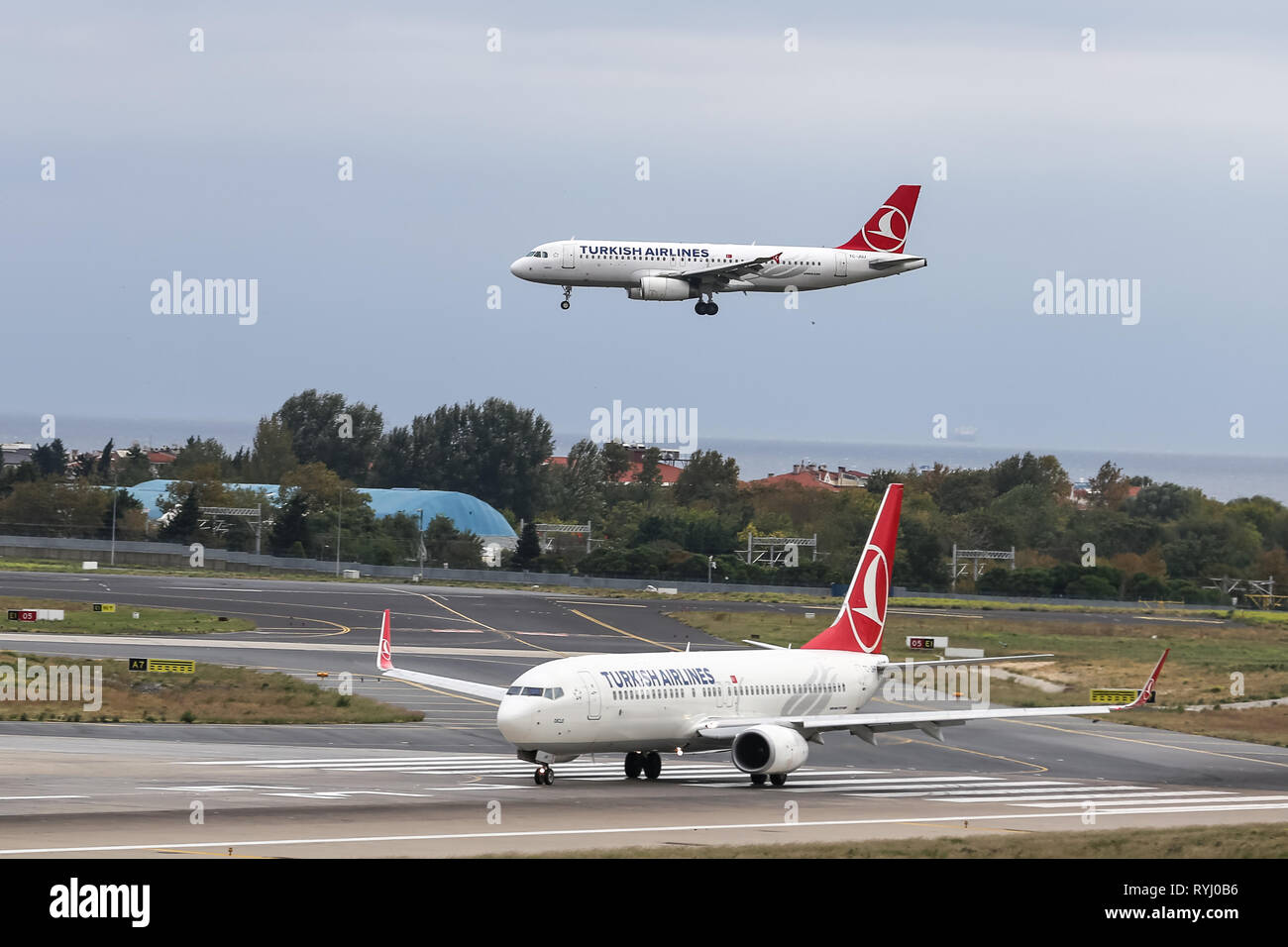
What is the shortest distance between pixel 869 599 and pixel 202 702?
955 inches

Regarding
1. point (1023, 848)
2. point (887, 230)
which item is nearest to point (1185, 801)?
point (1023, 848)

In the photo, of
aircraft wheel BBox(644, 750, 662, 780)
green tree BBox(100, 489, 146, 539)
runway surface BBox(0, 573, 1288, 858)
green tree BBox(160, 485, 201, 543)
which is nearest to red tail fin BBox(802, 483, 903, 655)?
runway surface BBox(0, 573, 1288, 858)

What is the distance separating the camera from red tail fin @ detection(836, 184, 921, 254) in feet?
284

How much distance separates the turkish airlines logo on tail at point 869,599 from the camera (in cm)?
4719

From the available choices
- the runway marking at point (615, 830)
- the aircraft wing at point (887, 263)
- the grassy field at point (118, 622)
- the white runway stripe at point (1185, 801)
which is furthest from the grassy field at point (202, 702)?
the aircraft wing at point (887, 263)

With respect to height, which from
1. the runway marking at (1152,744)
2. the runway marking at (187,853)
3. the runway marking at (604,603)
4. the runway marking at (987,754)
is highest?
the runway marking at (187,853)

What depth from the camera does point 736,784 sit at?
41062 millimetres

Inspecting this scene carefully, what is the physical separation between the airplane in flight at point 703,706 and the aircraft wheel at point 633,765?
25 mm

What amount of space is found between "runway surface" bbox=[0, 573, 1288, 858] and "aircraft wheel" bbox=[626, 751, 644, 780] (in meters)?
0.52

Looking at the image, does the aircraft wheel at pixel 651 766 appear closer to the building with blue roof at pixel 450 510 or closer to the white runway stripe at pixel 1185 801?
the white runway stripe at pixel 1185 801
